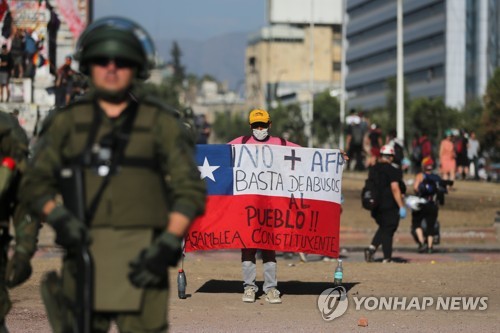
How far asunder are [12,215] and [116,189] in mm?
1749

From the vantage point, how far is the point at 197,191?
6168 mm

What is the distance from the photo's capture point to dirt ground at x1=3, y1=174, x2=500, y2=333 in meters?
11.8

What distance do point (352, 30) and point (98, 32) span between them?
18248cm

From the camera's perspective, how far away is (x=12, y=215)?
25.2 feet

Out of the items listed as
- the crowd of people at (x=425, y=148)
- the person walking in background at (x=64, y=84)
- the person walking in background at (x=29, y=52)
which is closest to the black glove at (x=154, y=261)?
the crowd of people at (x=425, y=148)

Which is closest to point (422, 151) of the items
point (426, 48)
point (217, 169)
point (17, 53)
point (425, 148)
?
point (425, 148)

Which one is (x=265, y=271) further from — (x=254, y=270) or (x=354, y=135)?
(x=354, y=135)

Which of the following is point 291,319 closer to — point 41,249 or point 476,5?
point 41,249

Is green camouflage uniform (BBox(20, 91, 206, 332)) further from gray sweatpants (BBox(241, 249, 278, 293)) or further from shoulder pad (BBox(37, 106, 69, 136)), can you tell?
gray sweatpants (BBox(241, 249, 278, 293))

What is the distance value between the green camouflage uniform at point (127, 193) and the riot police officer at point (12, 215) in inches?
33.5

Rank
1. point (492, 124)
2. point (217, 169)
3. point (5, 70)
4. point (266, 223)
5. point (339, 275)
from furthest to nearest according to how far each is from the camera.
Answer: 1. point (492, 124)
2. point (5, 70)
3. point (339, 275)
4. point (217, 169)
5. point (266, 223)

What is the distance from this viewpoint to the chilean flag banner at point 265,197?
14.0 meters

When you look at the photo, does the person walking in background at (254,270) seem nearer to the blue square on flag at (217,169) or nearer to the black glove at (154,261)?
the blue square on flag at (217,169)

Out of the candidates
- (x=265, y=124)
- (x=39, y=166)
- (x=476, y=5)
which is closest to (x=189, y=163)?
(x=39, y=166)
